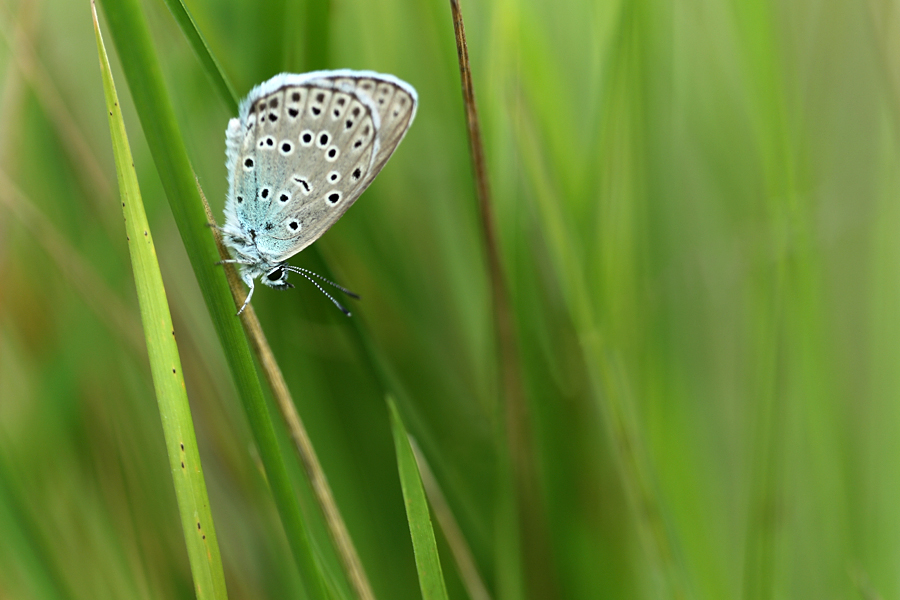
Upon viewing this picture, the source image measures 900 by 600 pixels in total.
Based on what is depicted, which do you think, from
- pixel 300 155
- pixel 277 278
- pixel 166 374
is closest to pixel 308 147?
pixel 300 155

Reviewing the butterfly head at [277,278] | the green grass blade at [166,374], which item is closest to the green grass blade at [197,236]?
the green grass blade at [166,374]

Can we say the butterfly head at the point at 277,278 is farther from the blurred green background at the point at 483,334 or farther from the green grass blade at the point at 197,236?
the green grass blade at the point at 197,236

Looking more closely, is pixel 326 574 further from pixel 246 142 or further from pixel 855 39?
pixel 855 39

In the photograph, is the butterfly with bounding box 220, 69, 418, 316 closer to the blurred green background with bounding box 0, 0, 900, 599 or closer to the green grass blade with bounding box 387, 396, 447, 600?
the blurred green background with bounding box 0, 0, 900, 599

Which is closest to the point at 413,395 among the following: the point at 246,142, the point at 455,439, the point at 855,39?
the point at 455,439

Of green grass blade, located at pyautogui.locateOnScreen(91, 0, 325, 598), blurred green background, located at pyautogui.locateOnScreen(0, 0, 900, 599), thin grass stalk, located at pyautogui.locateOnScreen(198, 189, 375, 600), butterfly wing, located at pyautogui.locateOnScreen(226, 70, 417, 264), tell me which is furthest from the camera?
blurred green background, located at pyautogui.locateOnScreen(0, 0, 900, 599)

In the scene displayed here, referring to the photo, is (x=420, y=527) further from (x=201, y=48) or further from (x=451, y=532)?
(x=201, y=48)

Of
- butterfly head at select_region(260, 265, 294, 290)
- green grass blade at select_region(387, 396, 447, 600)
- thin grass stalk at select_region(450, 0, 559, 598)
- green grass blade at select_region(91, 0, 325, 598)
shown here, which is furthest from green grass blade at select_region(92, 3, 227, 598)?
thin grass stalk at select_region(450, 0, 559, 598)
